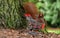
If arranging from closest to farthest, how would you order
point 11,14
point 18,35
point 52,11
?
point 18,35, point 11,14, point 52,11

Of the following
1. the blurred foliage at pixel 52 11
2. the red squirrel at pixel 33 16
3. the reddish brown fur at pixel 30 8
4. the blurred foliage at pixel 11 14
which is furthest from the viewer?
the blurred foliage at pixel 52 11

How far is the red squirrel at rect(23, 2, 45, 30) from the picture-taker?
3.26 metres

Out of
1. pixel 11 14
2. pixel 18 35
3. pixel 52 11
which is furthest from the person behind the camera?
pixel 52 11

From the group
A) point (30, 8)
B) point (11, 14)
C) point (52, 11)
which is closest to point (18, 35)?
point (11, 14)

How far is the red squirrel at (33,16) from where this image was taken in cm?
326

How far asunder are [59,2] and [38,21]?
252 cm

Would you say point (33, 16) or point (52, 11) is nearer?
point (33, 16)

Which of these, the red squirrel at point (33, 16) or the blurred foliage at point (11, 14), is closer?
the red squirrel at point (33, 16)

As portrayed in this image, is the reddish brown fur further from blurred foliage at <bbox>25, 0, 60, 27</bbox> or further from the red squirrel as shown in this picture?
blurred foliage at <bbox>25, 0, 60, 27</bbox>

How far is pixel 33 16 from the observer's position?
352 cm

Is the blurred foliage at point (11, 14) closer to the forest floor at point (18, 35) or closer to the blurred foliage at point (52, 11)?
the forest floor at point (18, 35)

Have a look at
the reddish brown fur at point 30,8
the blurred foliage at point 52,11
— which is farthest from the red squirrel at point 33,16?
the blurred foliage at point 52,11

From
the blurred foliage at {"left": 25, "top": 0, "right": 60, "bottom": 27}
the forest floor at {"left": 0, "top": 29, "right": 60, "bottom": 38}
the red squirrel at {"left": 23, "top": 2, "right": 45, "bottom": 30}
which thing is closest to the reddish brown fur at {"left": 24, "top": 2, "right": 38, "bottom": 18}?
the red squirrel at {"left": 23, "top": 2, "right": 45, "bottom": 30}

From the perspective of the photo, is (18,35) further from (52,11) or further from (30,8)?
(52,11)
